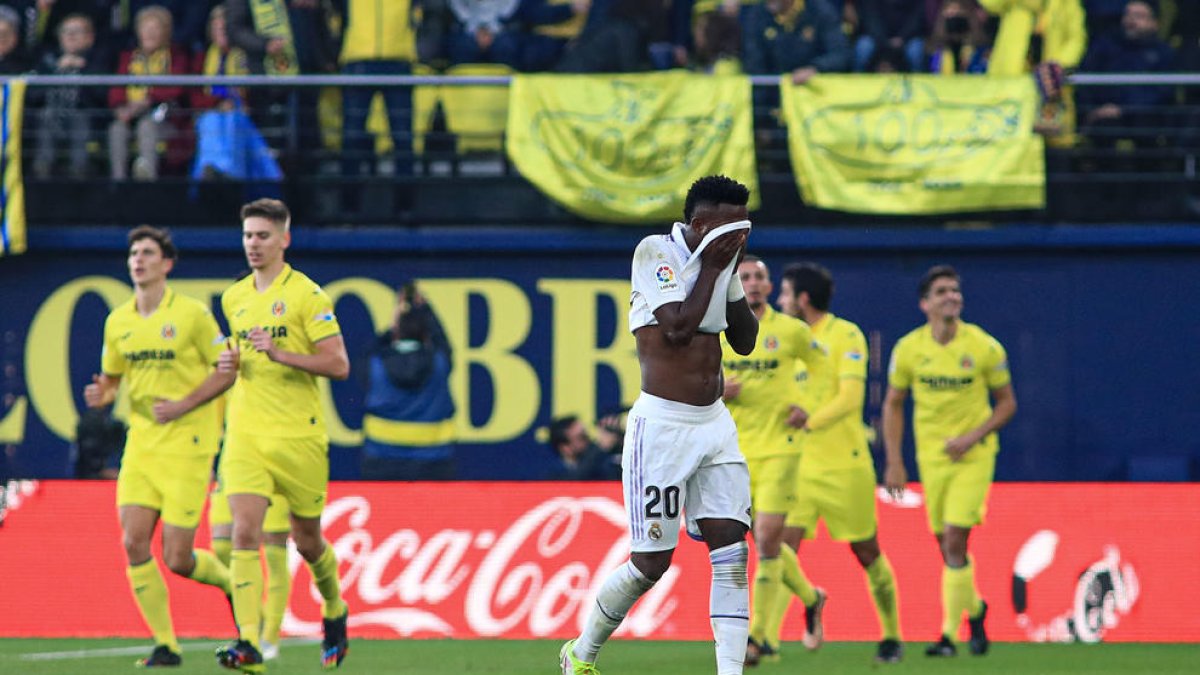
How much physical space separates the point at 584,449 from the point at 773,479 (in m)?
4.39

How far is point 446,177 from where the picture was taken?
50.5 feet

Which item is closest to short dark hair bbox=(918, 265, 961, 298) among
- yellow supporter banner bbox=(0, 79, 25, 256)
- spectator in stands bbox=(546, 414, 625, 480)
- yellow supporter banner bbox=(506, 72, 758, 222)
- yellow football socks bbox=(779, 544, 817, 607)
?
yellow football socks bbox=(779, 544, 817, 607)

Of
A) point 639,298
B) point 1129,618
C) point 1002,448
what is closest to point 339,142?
point 1002,448

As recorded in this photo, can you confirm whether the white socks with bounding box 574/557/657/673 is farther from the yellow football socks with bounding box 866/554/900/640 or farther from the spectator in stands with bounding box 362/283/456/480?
the spectator in stands with bounding box 362/283/456/480

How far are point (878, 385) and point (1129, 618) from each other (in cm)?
319

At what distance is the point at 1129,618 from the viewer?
42.1 ft

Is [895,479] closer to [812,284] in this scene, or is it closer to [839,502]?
[839,502]

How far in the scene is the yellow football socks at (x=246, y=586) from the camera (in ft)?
31.0

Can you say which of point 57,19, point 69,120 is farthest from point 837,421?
point 57,19

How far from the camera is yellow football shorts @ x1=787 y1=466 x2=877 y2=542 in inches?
452

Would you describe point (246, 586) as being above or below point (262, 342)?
below

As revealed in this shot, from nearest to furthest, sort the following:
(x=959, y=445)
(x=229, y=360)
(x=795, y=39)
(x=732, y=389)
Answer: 1. (x=229, y=360)
2. (x=732, y=389)
3. (x=959, y=445)
4. (x=795, y=39)

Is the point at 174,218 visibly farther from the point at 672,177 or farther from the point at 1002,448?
the point at 1002,448

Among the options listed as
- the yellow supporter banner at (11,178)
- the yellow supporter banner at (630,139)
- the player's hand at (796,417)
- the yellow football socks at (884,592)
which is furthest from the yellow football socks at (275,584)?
the yellow supporter banner at (11,178)
